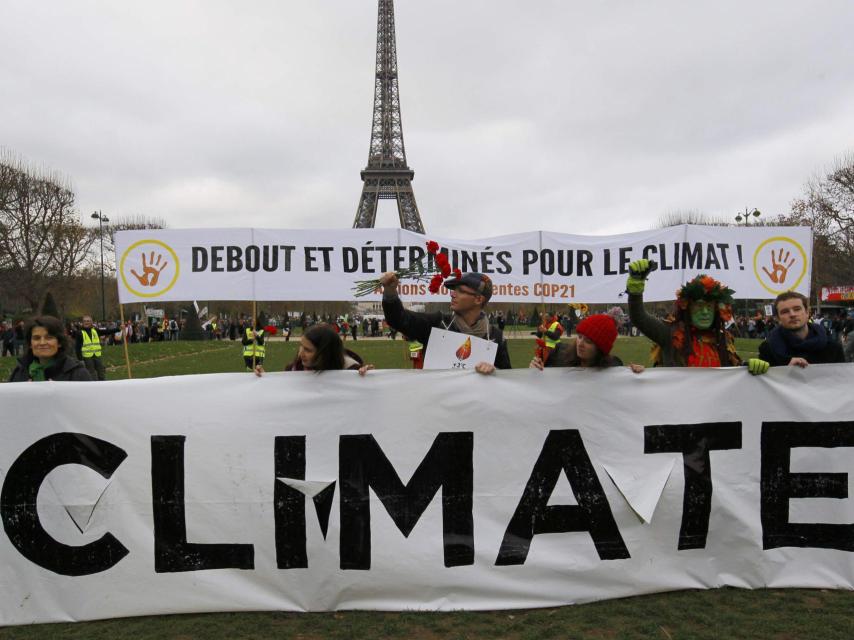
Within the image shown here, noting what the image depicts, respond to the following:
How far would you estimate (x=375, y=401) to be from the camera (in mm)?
3838

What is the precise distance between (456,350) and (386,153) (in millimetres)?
73357

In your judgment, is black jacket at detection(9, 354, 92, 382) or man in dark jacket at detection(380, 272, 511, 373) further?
man in dark jacket at detection(380, 272, 511, 373)

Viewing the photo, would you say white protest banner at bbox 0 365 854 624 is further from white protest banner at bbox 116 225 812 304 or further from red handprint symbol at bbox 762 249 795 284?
red handprint symbol at bbox 762 249 795 284

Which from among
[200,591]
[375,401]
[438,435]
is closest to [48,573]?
[200,591]

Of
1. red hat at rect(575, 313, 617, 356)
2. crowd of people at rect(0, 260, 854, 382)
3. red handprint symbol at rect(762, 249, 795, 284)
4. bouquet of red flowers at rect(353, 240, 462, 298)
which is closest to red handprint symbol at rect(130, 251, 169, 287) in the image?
bouquet of red flowers at rect(353, 240, 462, 298)

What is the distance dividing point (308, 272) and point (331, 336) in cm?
414

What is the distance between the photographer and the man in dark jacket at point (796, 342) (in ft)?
13.5

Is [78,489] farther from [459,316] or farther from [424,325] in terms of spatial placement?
[459,316]

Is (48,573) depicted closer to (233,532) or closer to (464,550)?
(233,532)

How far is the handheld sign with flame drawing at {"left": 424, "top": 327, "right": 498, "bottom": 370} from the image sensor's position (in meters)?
4.16

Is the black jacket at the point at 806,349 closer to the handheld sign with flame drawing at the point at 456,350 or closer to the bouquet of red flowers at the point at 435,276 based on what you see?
the handheld sign with flame drawing at the point at 456,350

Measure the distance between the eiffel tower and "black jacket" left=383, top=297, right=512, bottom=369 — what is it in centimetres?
6532

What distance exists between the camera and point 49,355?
161 inches

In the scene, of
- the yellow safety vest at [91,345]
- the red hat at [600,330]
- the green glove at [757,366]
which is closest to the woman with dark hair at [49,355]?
the red hat at [600,330]
